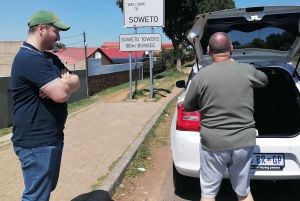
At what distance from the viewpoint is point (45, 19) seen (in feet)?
8.04

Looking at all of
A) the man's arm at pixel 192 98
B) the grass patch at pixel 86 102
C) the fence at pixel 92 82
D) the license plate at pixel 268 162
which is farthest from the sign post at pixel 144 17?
the man's arm at pixel 192 98

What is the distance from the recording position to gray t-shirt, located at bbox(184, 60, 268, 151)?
260cm

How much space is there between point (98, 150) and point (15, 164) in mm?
1306

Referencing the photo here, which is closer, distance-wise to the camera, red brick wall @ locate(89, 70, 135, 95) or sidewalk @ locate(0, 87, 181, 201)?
sidewalk @ locate(0, 87, 181, 201)

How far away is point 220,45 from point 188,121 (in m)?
1.18

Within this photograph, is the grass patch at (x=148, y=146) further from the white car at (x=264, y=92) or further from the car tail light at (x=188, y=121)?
the car tail light at (x=188, y=121)

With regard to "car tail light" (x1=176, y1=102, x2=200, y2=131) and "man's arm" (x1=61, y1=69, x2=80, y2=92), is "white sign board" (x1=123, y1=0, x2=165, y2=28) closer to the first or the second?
"car tail light" (x1=176, y1=102, x2=200, y2=131)

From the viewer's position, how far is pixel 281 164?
3.40 metres

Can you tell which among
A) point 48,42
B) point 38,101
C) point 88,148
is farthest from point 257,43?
point 38,101

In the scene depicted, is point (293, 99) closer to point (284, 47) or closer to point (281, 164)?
point (284, 47)

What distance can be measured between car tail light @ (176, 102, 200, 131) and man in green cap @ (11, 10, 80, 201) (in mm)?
1467

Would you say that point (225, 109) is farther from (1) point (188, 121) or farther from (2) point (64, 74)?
(2) point (64, 74)

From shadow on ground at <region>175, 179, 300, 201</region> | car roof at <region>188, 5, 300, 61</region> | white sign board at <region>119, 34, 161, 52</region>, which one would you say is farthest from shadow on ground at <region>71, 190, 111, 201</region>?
white sign board at <region>119, 34, 161, 52</region>

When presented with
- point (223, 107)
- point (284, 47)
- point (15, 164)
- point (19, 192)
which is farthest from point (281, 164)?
point (15, 164)
